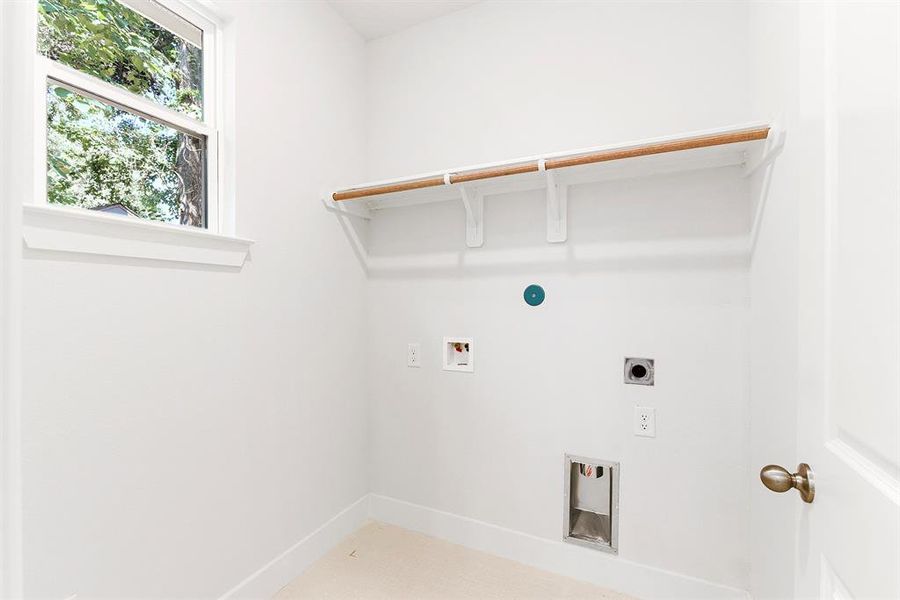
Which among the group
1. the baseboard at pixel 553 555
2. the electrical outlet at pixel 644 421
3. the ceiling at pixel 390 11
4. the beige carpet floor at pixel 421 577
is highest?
the ceiling at pixel 390 11

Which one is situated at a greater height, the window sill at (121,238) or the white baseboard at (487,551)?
the window sill at (121,238)

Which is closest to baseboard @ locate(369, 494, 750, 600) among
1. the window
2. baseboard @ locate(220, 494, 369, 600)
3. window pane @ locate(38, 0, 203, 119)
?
baseboard @ locate(220, 494, 369, 600)

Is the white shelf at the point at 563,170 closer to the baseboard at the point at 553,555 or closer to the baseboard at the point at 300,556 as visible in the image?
the baseboard at the point at 553,555

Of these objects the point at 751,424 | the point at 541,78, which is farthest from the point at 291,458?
the point at 541,78

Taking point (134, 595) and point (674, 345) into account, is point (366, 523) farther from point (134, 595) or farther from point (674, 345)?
point (674, 345)

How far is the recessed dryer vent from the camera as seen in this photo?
6.00ft

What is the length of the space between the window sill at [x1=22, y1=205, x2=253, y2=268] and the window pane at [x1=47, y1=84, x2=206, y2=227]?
129 millimetres

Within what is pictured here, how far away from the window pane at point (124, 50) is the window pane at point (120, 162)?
102mm

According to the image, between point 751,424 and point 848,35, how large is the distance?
54.6 inches

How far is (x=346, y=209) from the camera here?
2178 mm

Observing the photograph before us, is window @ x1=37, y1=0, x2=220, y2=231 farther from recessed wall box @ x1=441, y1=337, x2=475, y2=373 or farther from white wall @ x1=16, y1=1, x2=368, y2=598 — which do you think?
recessed wall box @ x1=441, y1=337, x2=475, y2=373

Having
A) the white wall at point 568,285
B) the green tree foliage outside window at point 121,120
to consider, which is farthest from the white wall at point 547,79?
the green tree foliage outside window at point 121,120

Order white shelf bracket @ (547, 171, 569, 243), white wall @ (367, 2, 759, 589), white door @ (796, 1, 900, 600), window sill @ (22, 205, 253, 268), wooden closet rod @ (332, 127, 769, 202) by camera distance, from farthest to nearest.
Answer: white shelf bracket @ (547, 171, 569, 243) < white wall @ (367, 2, 759, 589) < wooden closet rod @ (332, 127, 769, 202) < window sill @ (22, 205, 253, 268) < white door @ (796, 1, 900, 600)

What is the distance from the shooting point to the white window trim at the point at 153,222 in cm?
113
